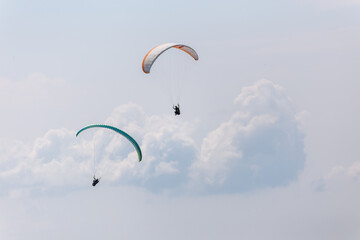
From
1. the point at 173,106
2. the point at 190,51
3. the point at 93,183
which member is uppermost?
the point at 190,51

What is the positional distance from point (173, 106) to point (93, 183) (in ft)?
60.5

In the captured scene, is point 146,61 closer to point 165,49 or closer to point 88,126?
point 165,49

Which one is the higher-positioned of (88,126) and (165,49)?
(165,49)

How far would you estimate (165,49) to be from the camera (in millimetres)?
142625

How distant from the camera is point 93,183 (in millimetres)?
149000

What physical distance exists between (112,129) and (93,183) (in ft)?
38.7

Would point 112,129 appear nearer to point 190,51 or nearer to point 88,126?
point 88,126

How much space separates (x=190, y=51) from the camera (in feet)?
488

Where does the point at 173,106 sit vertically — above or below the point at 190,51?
below

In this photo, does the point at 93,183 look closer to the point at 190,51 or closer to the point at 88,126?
the point at 88,126

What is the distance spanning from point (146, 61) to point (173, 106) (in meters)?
9.44

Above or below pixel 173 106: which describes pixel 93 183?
below

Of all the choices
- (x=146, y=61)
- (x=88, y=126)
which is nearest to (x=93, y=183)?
(x=88, y=126)

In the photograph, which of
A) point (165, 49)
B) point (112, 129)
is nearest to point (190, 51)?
point (165, 49)
